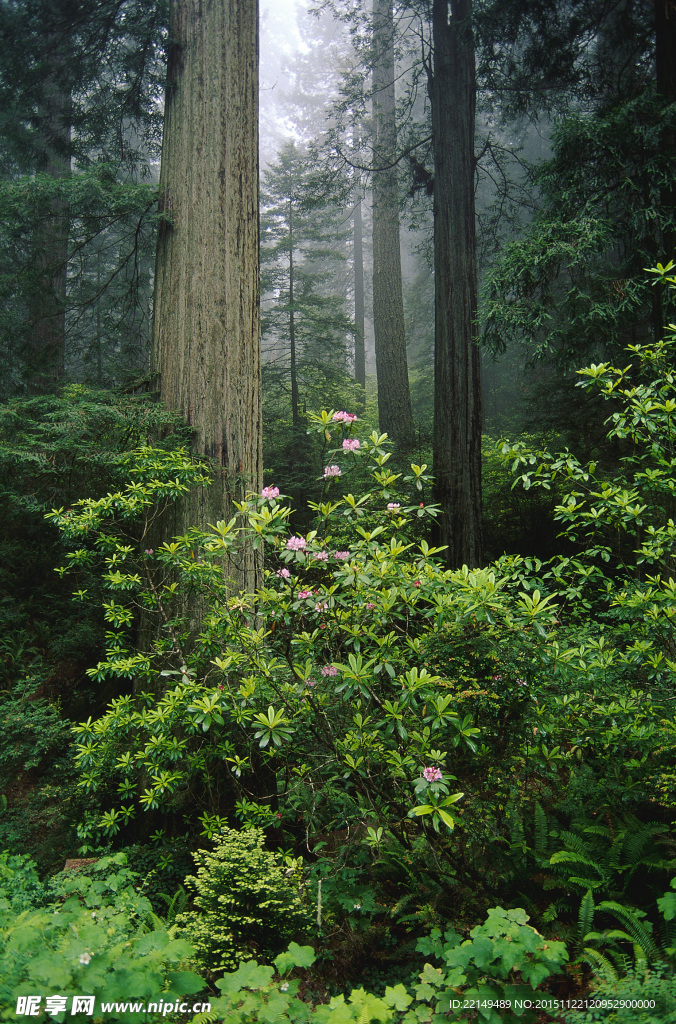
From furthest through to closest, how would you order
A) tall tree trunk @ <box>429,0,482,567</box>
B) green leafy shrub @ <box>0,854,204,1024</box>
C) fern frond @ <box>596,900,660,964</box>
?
1. tall tree trunk @ <box>429,0,482,567</box>
2. fern frond @ <box>596,900,660,964</box>
3. green leafy shrub @ <box>0,854,204,1024</box>

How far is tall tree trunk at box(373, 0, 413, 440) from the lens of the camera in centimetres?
927

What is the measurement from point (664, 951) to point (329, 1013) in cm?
138

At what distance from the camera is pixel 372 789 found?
2.79 m

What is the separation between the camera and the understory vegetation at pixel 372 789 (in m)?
2.18

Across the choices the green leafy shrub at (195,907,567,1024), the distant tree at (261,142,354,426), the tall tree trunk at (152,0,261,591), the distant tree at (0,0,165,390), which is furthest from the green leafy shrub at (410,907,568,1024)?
the distant tree at (261,142,354,426)

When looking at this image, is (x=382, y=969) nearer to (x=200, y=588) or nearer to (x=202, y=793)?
(x=202, y=793)

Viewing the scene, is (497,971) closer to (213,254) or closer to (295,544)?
(295,544)

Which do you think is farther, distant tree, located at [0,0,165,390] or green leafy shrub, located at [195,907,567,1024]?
distant tree, located at [0,0,165,390]

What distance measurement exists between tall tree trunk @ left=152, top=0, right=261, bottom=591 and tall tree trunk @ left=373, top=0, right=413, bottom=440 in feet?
15.3

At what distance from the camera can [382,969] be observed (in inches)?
109

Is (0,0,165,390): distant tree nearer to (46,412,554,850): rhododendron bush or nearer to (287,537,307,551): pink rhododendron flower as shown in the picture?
(46,412,554,850): rhododendron bush

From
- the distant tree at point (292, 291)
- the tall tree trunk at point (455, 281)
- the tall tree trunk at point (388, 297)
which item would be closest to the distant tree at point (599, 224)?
the tall tree trunk at point (455, 281)

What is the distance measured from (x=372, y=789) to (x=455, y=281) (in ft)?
17.3

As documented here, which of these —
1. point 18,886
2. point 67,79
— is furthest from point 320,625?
point 67,79
